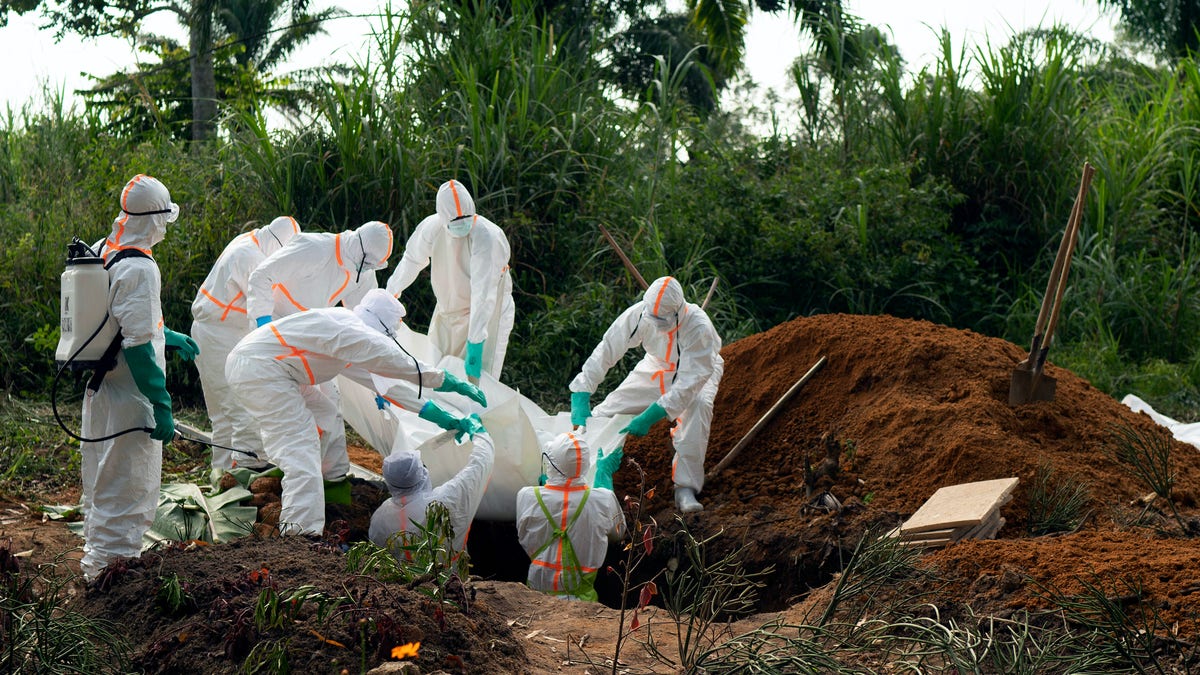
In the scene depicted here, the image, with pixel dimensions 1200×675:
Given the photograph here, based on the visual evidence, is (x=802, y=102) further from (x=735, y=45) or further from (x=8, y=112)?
(x=8, y=112)

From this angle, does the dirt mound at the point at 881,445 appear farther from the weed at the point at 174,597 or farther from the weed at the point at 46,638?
the weed at the point at 46,638

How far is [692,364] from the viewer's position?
253 inches

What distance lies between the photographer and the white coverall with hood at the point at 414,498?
17.7 feet

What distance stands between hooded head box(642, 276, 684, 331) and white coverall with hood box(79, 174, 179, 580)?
8.67 ft

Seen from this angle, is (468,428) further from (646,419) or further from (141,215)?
(141,215)

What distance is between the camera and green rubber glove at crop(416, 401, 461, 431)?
5.71 metres

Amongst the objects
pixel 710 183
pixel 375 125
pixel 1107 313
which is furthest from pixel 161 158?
pixel 1107 313

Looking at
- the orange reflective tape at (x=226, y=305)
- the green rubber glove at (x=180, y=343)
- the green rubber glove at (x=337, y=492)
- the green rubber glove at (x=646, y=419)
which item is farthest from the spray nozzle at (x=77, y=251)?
the green rubber glove at (x=646, y=419)

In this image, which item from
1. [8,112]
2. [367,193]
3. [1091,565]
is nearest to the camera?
[1091,565]

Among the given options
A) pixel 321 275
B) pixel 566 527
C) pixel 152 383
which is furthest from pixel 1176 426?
pixel 152 383

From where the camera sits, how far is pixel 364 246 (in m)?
6.63

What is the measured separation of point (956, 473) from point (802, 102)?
7.72 m

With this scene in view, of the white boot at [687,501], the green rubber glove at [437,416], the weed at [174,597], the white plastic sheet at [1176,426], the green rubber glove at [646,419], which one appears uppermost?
the green rubber glove at [437,416]

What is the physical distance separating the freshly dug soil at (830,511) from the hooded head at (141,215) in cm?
150
